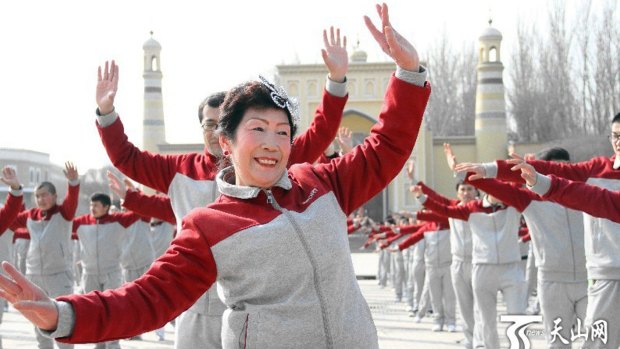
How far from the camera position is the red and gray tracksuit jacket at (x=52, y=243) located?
9.91m

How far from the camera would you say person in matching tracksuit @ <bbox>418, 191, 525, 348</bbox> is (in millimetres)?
9547

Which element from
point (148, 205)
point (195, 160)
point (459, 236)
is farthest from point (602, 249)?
point (459, 236)

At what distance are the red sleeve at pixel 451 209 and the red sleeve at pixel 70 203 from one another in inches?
151

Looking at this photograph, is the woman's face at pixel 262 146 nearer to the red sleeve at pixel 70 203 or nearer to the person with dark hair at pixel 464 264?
the red sleeve at pixel 70 203

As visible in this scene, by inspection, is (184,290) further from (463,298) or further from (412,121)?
(463,298)

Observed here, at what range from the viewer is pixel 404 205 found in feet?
132

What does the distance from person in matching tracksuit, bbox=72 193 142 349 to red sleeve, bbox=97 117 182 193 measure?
6.19m

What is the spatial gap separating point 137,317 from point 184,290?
0.22 metres

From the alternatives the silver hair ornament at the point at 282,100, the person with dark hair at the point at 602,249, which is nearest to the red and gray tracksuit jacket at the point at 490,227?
the person with dark hair at the point at 602,249

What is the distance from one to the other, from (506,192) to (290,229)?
4809 mm

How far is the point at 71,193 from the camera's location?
372 inches

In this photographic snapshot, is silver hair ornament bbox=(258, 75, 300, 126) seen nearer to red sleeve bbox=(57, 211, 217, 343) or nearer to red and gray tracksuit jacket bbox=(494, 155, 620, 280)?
red sleeve bbox=(57, 211, 217, 343)

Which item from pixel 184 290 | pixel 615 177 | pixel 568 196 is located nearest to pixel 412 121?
pixel 184 290

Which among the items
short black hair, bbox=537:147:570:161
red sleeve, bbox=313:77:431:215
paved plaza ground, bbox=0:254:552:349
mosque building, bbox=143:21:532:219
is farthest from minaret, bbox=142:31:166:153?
red sleeve, bbox=313:77:431:215
